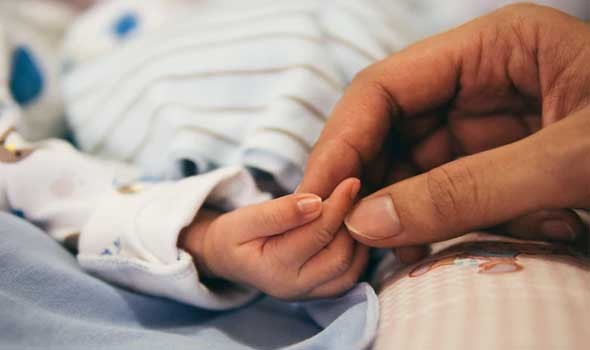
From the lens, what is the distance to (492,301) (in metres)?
0.39

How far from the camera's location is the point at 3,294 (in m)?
0.45

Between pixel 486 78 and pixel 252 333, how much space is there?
38cm

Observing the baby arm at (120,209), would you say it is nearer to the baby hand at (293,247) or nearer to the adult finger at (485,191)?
the baby hand at (293,247)

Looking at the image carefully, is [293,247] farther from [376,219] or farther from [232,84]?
[232,84]

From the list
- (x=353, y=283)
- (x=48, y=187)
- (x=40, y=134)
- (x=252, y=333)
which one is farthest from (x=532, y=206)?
(x=40, y=134)

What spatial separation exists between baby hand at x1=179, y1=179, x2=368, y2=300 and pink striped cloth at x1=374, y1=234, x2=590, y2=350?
0.18 feet

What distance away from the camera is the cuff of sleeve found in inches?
21.1

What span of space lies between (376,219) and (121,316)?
10.8 inches

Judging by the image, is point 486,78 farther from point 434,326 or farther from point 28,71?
point 28,71

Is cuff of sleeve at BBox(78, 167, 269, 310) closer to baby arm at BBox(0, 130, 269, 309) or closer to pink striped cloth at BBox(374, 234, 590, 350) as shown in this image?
baby arm at BBox(0, 130, 269, 309)

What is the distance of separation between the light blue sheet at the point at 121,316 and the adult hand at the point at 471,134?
10 centimetres

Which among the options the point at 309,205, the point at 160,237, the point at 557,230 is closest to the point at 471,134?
the point at 557,230

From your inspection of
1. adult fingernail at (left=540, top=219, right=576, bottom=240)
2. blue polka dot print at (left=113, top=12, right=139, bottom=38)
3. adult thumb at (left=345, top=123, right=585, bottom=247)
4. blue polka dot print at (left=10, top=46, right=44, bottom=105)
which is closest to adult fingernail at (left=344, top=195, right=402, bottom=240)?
adult thumb at (left=345, top=123, right=585, bottom=247)

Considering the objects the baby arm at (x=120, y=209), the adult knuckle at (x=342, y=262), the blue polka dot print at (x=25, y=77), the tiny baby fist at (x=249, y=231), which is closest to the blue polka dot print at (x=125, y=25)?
the blue polka dot print at (x=25, y=77)
